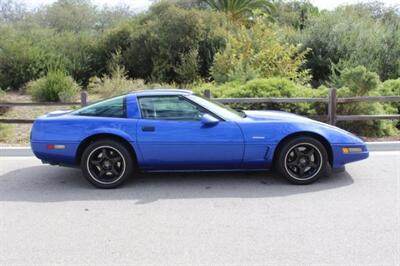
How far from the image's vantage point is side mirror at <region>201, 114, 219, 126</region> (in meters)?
5.43

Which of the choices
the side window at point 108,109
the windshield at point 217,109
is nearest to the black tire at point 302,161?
the windshield at point 217,109

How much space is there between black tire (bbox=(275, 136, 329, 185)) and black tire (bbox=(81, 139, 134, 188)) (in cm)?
195

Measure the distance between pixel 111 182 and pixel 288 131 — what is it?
236cm

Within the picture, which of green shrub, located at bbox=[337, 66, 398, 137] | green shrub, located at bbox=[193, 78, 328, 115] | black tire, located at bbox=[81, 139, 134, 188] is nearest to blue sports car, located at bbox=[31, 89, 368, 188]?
black tire, located at bbox=[81, 139, 134, 188]

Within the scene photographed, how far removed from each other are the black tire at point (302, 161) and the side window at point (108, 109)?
2137 mm

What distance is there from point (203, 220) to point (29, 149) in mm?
4325

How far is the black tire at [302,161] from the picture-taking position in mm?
5496

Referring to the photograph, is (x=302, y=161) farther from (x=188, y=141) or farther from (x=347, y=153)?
(x=188, y=141)

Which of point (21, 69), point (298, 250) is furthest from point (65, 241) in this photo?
point (21, 69)

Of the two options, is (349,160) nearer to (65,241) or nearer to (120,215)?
(120,215)

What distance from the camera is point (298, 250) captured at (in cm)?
369

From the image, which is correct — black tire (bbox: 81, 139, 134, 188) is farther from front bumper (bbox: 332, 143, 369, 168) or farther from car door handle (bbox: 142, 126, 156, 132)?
front bumper (bbox: 332, 143, 369, 168)

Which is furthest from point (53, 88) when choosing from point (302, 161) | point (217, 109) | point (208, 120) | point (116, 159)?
point (302, 161)

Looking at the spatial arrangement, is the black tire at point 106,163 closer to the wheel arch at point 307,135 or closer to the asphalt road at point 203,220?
the asphalt road at point 203,220
